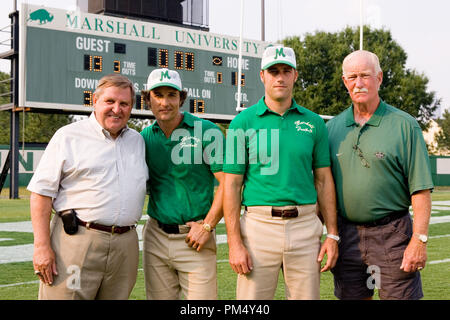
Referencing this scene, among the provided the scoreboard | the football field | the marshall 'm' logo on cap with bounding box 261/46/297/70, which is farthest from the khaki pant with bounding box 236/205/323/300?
the scoreboard

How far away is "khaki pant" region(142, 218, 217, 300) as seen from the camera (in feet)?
11.0

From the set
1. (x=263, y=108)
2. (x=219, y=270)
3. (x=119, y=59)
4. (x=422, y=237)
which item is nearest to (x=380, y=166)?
(x=422, y=237)

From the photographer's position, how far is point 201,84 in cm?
1836

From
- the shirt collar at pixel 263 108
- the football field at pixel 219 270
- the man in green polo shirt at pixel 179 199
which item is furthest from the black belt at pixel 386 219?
the football field at pixel 219 270

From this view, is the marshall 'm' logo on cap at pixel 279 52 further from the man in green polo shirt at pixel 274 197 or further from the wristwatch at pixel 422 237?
the wristwatch at pixel 422 237

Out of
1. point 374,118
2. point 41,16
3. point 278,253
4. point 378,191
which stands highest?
point 41,16

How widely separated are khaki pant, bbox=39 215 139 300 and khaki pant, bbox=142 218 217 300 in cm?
24

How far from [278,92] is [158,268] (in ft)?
4.17

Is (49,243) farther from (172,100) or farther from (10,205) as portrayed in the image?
(10,205)

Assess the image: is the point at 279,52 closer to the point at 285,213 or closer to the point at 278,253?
the point at 285,213

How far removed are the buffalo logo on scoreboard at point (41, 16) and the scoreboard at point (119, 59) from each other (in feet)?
0.03

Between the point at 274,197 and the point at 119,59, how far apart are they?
1466 cm

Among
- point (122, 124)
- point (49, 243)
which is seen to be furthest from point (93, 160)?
point (49, 243)

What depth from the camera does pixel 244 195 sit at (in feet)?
10.6
